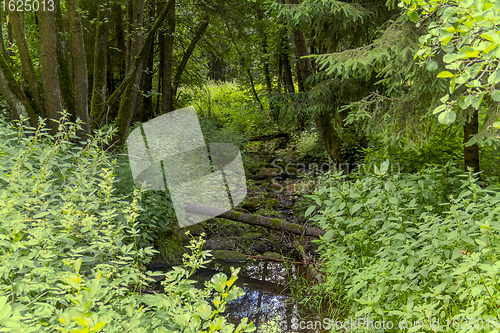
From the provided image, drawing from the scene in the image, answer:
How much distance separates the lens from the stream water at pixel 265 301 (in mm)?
3407

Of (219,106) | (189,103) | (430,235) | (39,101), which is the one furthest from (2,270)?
(219,106)

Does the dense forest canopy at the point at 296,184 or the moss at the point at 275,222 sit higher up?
the dense forest canopy at the point at 296,184

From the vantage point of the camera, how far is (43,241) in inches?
66.1

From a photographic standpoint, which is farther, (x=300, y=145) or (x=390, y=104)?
(x=300, y=145)

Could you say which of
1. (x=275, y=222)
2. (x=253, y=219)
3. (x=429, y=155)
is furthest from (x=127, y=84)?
(x=429, y=155)

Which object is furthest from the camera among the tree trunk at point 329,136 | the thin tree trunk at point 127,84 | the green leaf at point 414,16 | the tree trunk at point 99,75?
the tree trunk at point 329,136

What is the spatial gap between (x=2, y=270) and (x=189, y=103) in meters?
10.2

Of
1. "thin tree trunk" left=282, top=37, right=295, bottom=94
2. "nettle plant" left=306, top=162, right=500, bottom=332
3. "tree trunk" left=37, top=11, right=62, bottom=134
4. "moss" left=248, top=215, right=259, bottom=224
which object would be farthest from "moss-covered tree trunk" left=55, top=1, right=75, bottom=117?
"thin tree trunk" left=282, top=37, right=295, bottom=94

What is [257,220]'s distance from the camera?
555 centimetres

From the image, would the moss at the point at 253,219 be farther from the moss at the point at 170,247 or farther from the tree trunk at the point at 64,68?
the tree trunk at the point at 64,68

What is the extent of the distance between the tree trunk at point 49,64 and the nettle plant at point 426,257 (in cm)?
378

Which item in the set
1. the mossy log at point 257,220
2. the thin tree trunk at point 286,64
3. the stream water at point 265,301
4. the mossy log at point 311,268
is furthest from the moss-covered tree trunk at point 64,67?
the thin tree trunk at point 286,64

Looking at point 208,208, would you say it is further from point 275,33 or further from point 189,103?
point 275,33

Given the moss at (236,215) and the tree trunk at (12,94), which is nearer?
the tree trunk at (12,94)
